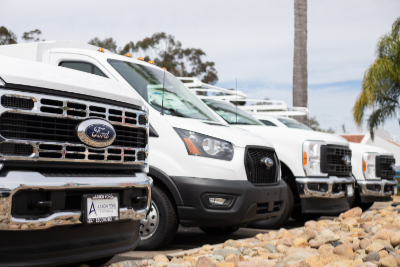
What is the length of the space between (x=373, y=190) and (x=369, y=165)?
0.52 meters

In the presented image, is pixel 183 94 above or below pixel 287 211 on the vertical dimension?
above

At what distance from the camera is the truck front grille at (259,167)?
550 cm

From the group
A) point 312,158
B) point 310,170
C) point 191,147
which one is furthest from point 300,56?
point 191,147

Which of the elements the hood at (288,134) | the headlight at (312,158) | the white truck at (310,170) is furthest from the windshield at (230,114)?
the headlight at (312,158)

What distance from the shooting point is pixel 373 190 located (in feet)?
31.0

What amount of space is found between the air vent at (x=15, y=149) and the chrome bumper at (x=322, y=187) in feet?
16.3

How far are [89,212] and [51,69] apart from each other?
→ 104cm

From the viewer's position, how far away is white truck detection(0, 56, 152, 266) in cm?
291

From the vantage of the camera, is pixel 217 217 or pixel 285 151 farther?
pixel 285 151

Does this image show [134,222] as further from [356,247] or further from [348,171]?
[348,171]

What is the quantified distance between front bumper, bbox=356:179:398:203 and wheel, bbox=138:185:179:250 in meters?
5.28

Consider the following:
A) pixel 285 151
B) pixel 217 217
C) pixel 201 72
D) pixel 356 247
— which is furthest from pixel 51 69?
pixel 201 72

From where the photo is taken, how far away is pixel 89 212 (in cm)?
328

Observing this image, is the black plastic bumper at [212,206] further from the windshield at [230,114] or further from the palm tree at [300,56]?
the palm tree at [300,56]
